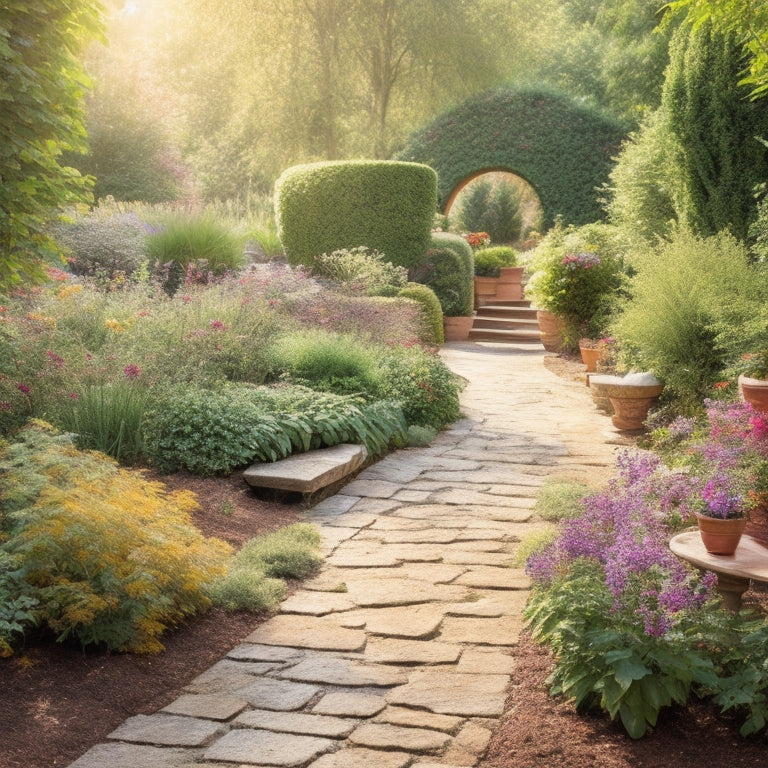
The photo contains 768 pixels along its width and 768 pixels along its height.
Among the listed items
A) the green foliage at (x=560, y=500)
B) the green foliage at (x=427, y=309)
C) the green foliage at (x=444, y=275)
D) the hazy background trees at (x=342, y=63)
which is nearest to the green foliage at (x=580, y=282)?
the green foliage at (x=427, y=309)

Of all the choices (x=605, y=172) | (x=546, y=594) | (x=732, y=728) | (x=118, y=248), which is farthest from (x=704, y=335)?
(x=605, y=172)

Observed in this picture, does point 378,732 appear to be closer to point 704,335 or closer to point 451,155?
point 704,335

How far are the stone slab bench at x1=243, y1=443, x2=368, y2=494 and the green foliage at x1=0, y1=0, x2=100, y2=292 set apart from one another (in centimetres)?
191

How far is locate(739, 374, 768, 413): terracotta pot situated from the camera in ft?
16.9

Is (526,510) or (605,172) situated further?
(605,172)

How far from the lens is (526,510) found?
574 cm

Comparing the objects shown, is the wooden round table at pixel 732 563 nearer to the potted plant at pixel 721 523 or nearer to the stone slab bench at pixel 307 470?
the potted plant at pixel 721 523

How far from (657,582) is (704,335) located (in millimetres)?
4471

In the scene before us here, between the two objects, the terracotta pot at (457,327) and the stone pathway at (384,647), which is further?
the terracotta pot at (457,327)

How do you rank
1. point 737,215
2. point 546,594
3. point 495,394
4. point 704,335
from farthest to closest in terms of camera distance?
point 495,394 → point 737,215 → point 704,335 → point 546,594

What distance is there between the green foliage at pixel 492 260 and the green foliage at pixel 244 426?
1082cm

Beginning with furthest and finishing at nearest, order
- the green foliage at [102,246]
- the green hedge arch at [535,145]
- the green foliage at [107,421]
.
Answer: the green hedge arch at [535,145], the green foliage at [102,246], the green foliage at [107,421]

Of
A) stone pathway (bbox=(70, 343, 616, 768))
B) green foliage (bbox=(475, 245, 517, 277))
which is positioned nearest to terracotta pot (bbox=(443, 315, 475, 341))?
green foliage (bbox=(475, 245, 517, 277))

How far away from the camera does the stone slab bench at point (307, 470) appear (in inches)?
227
